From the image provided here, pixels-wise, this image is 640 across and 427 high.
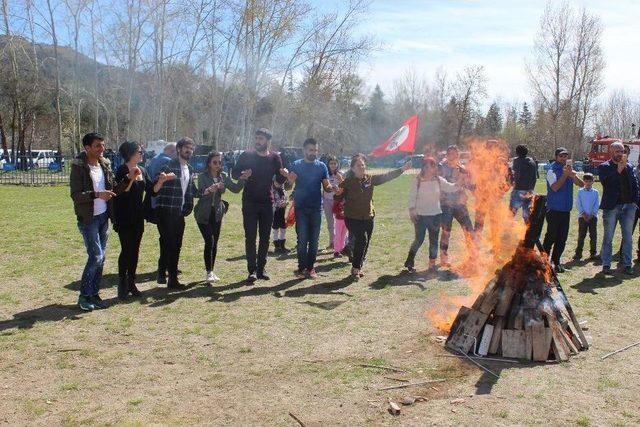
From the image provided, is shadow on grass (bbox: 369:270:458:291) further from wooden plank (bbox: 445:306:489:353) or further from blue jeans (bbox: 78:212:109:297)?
blue jeans (bbox: 78:212:109:297)

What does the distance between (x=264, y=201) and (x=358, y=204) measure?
146 centimetres

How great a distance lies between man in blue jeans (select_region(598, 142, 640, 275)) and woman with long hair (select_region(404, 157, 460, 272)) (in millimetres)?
2708

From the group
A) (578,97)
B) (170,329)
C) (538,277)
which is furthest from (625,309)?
(578,97)

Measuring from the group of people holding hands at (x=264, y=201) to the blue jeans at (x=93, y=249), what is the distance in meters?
0.01

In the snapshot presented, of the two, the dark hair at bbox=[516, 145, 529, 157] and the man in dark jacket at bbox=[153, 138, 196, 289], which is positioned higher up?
the dark hair at bbox=[516, 145, 529, 157]

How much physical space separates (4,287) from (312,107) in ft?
98.4

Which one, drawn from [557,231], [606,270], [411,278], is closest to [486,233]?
[411,278]

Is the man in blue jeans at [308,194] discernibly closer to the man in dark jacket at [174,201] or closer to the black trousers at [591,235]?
the man in dark jacket at [174,201]

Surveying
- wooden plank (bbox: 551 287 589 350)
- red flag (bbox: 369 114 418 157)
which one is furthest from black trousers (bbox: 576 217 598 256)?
wooden plank (bbox: 551 287 589 350)

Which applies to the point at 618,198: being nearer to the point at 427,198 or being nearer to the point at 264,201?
the point at 427,198

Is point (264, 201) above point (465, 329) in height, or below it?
above

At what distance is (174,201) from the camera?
779cm

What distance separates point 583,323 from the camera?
6430 mm

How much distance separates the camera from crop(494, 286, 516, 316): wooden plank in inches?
219
